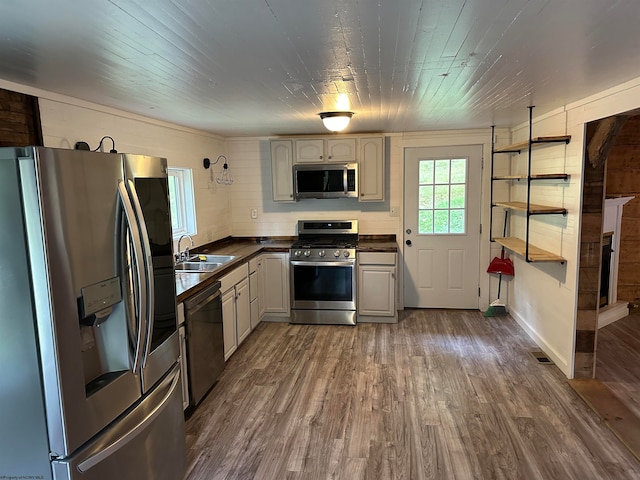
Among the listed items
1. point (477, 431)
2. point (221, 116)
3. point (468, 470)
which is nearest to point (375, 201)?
point (221, 116)

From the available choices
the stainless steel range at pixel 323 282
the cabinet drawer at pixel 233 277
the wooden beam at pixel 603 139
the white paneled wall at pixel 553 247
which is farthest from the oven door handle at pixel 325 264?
the wooden beam at pixel 603 139

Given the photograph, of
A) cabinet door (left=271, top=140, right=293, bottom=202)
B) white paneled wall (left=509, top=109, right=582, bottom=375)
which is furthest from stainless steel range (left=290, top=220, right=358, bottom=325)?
white paneled wall (left=509, top=109, right=582, bottom=375)

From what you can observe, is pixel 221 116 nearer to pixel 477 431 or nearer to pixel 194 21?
pixel 194 21

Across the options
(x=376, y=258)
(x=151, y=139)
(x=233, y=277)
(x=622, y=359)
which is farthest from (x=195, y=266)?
(x=622, y=359)

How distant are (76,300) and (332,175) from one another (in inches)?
139

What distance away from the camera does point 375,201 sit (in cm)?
502

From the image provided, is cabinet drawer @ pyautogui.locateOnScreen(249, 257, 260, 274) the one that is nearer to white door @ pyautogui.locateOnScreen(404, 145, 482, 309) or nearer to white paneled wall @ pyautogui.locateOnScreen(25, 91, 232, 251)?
white paneled wall @ pyautogui.locateOnScreen(25, 91, 232, 251)

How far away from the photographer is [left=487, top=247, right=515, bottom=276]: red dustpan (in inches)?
187

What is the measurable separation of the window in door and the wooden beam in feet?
6.13

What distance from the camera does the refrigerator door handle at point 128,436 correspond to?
1580mm

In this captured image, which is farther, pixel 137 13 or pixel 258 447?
pixel 258 447

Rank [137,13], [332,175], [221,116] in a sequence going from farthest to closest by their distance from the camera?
[332,175] → [221,116] → [137,13]

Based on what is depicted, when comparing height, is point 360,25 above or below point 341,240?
above

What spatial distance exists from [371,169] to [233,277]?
207 cm
